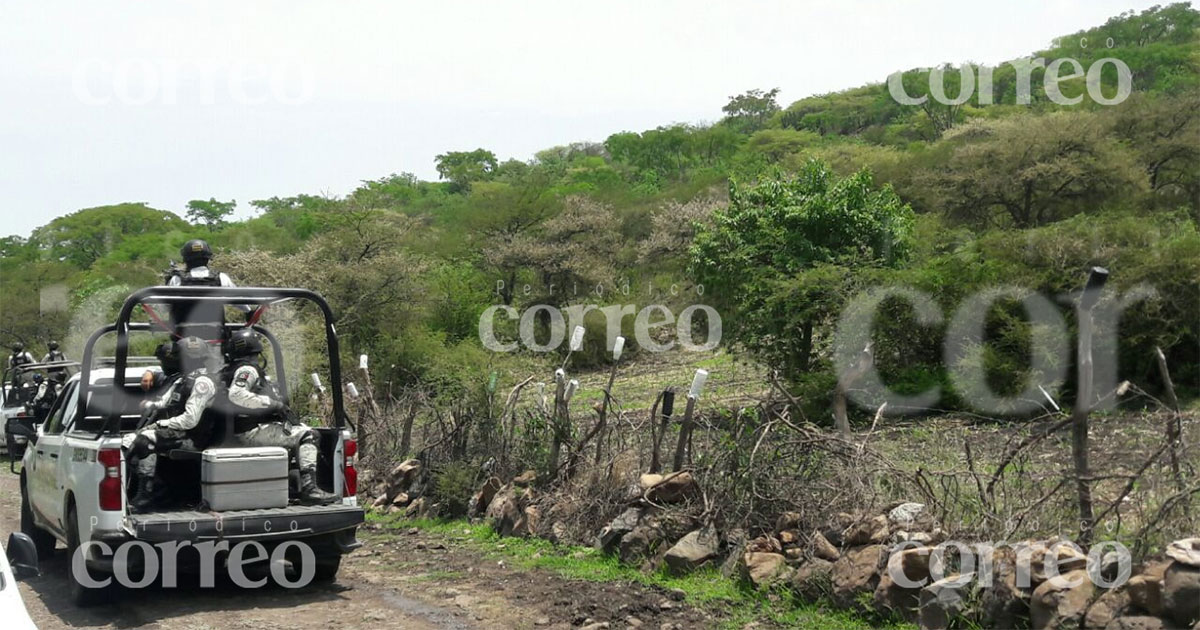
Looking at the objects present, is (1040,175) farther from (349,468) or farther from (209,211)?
(209,211)

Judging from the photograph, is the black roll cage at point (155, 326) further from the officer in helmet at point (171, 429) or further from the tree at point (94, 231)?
the tree at point (94, 231)

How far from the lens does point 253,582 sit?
349 inches

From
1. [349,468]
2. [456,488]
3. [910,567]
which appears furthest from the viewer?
[456,488]

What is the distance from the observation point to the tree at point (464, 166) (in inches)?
4058

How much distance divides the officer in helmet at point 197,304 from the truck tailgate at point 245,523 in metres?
1.82

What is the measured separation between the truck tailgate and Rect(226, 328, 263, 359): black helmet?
127cm

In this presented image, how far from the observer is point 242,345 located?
870cm

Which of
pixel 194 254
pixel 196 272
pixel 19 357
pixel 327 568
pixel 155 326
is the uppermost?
pixel 194 254

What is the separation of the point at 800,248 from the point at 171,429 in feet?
52.3

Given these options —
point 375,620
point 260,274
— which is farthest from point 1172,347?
point 260,274

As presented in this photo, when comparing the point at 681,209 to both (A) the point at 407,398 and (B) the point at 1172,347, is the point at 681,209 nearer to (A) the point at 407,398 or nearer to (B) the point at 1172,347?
(B) the point at 1172,347

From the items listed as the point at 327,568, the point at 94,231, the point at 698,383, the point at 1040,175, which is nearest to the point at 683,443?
the point at 698,383

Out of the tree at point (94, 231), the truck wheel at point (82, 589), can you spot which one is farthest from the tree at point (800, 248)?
the tree at point (94, 231)

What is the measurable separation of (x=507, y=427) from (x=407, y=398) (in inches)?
101
